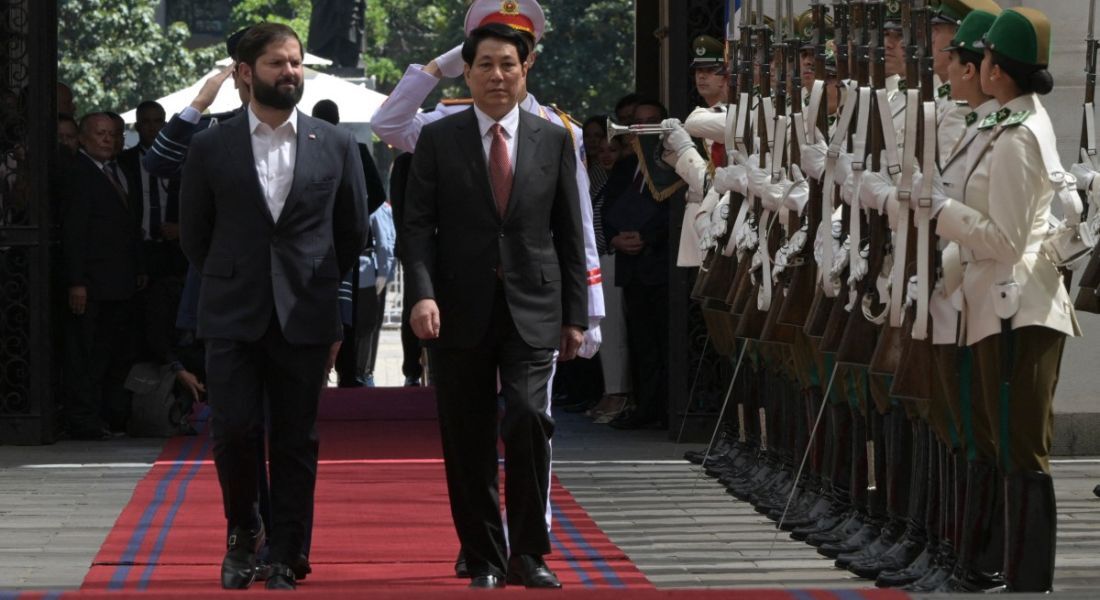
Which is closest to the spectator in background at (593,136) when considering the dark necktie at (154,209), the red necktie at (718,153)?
the dark necktie at (154,209)

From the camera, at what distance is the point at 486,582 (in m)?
7.67

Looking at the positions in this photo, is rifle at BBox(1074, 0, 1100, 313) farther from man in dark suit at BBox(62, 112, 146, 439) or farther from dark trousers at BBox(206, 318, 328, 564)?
man in dark suit at BBox(62, 112, 146, 439)

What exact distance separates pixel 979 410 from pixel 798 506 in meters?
2.48

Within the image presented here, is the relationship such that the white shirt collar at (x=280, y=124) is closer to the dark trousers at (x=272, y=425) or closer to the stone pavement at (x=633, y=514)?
the dark trousers at (x=272, y=425)

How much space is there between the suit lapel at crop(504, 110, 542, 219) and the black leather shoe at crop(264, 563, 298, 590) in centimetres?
141

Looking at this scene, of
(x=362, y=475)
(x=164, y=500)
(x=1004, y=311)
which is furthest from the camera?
(x=362, y=475)

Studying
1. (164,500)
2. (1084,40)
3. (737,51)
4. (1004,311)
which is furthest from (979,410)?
(1084,40)

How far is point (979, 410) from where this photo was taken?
24.4 ft

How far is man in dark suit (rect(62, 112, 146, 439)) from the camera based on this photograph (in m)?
13.8

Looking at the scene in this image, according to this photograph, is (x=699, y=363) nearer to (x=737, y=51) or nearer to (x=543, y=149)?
(x=737, y=51)

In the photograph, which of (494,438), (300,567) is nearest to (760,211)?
(494,438)

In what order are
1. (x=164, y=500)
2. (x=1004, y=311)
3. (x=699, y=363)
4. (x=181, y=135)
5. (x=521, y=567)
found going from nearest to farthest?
(x=1004, y=311), (x=521, y=567), (x=181, y=135), (x=164, y=500), (x=699, y=363)

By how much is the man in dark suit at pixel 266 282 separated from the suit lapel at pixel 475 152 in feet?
1.60

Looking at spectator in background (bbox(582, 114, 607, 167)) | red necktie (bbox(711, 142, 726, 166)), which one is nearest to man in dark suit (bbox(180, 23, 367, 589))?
red necktie (bbox(711, 142, 726, 166))
